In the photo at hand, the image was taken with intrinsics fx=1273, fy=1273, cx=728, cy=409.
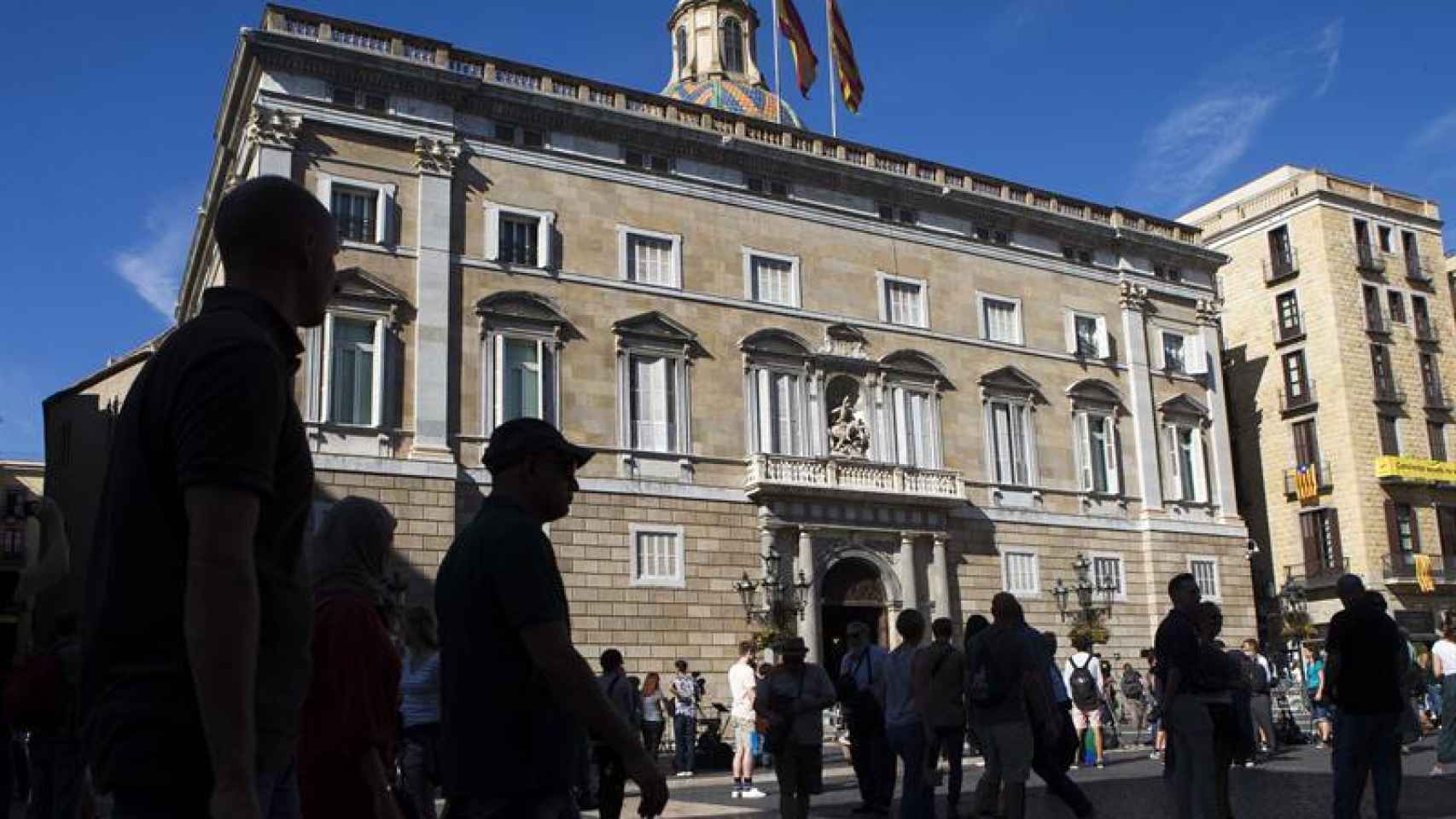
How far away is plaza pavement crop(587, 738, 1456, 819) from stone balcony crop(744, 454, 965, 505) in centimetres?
852

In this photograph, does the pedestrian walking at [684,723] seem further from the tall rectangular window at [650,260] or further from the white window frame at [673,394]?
the tall rectangular window at [650,260]

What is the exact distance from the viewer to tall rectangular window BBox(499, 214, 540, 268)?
25.7m

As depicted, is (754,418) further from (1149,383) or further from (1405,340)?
(1405,340)

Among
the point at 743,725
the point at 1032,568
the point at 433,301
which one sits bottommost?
the point at 743,725

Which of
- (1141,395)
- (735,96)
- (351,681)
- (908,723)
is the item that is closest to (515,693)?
(351,681)

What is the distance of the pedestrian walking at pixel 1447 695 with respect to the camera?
43.8ft

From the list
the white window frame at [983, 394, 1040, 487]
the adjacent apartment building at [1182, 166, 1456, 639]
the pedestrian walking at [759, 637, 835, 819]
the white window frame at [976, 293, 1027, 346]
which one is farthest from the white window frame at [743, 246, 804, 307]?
the adjacent apartment building at [1182, 166, 1456, 639]

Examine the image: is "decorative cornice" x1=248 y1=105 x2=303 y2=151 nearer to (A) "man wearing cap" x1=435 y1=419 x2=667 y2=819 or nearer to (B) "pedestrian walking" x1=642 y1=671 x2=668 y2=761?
(B) "pedestrian walking" x1=642 y1=671 x2=668 y2=761

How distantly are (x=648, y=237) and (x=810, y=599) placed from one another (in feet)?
27.7

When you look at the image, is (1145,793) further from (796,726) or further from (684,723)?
(684,723)

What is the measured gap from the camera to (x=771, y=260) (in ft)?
94.4

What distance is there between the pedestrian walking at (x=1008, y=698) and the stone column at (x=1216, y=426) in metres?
27.0

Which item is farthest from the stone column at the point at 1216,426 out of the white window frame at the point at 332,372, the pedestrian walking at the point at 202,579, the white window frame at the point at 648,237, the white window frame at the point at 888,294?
the pedestrian walking at the point at 202,579

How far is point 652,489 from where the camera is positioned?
25.8 meters
